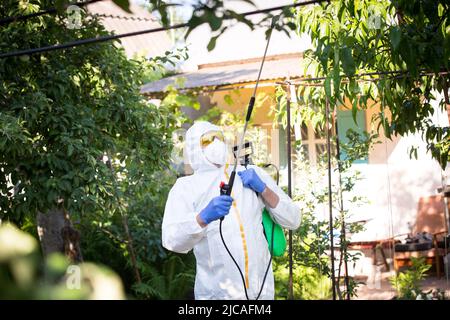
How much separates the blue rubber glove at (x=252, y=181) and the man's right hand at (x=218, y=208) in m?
0.22

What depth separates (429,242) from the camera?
802 cm

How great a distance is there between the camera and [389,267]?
8836 mm

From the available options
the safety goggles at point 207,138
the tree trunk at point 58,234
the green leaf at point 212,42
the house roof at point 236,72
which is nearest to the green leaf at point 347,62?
the safety goggles at point 207,138

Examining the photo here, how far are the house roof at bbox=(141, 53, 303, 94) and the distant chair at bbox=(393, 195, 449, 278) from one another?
2506 millimetres

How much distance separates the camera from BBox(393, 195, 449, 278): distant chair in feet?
26.0

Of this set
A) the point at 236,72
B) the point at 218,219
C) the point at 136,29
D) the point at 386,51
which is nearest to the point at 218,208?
the point at 218,219

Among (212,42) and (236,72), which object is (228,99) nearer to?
(236,72)

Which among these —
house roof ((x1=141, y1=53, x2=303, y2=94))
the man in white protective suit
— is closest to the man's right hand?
the man in white protective suit

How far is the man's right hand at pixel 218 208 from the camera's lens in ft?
9.11

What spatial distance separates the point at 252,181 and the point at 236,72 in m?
6.92

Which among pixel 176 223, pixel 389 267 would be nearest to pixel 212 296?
pixel 176 223

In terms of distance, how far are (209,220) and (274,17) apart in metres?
1.21

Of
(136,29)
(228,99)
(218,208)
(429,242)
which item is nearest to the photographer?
(218,208)
